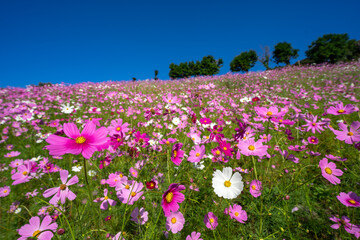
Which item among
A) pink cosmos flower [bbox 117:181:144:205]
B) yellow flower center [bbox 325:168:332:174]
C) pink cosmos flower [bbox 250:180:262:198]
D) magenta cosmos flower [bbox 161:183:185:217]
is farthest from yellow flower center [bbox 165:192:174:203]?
yellow flower center [bbox 325:168:332:174]

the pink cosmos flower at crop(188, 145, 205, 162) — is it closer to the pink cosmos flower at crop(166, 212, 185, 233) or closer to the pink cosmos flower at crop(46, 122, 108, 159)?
the pink cosmos flower at crop(166, 212, 185, 233)

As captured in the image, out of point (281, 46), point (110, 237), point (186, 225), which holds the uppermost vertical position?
point (281, 46)

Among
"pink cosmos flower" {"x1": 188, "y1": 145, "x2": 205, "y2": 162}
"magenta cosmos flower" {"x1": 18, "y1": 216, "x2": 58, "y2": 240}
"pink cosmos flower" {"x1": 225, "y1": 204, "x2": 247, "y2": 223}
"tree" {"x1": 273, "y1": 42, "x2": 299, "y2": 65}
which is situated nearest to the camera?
"magenta cosmos flower" {"x1": 18, "y1": 216, "x2": 58, "y2": 240}

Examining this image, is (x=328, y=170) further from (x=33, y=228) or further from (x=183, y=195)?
(x=33, y=228)

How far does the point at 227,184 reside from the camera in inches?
41.6

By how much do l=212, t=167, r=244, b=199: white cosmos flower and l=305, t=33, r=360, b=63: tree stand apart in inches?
1509

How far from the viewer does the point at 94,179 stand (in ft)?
6.03

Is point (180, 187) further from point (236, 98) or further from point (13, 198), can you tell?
point (236, 98)

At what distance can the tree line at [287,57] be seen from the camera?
27.2 metres

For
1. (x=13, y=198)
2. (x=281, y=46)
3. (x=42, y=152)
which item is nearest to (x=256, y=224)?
(x=13, y=198)

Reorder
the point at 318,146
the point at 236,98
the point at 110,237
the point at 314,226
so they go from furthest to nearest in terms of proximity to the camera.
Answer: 1. the point at 236,98
2. the point at 318,146
3. the point at 314,226
4. the point at 110,237

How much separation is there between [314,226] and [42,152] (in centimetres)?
418

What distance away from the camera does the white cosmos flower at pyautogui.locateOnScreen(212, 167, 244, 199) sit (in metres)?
0.98

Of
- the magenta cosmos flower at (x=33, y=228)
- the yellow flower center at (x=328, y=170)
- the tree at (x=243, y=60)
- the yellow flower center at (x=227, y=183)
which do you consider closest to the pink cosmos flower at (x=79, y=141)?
the magenta cosmos flower at (x=33, y=228)
